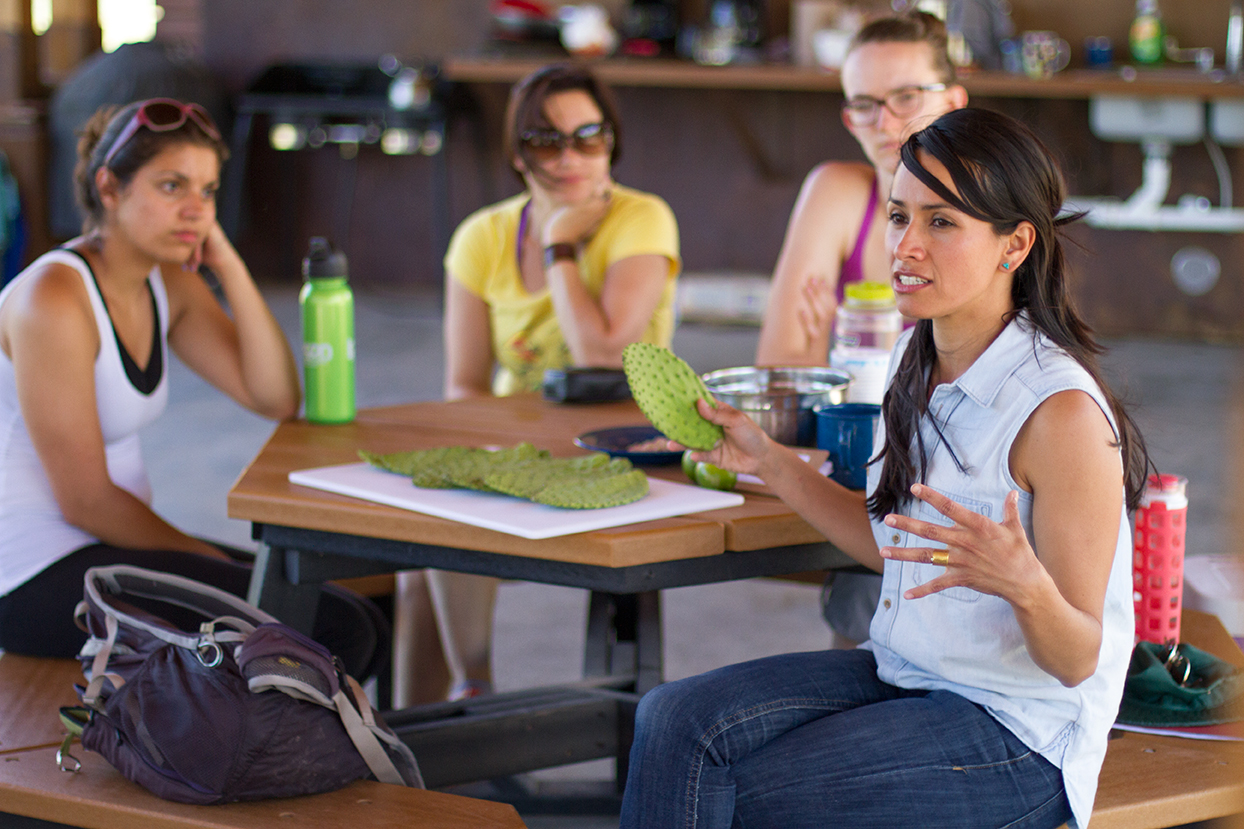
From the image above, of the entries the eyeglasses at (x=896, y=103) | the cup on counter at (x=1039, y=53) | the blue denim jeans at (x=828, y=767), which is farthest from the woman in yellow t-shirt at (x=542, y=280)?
the cup on counter at (x=1039, y=53)

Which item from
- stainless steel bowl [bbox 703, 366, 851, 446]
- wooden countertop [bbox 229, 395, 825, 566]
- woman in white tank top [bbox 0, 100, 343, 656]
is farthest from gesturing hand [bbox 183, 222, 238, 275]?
stainless steel bowl [bbox 703, 366, 851, 446]

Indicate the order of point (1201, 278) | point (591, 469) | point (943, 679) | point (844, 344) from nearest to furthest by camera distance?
point (943, 679)
point (591, 469)
point (844, 344)
point (1201, 278)

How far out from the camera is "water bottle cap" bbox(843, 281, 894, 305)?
1878 mm

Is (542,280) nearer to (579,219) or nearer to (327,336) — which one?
(579,219)

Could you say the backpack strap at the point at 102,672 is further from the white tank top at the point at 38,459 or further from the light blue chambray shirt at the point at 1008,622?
the light blue chambray shirt at the point at 1008,622

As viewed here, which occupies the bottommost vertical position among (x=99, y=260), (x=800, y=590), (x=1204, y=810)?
(x=800, y=590)

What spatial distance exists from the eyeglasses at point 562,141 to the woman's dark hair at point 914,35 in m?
0.48

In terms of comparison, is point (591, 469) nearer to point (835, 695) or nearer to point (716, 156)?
point (835, 695)

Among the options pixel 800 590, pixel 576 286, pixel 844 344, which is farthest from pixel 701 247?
pixel 844 344

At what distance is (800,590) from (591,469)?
1853mm

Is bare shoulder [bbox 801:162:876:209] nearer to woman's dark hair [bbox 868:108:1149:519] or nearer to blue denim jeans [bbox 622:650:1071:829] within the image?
woman's dark hair [bbox 868:108:1149:519]

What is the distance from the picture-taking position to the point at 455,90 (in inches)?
255

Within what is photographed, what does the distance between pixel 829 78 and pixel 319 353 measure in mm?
3862

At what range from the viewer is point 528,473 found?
5.00 feet
